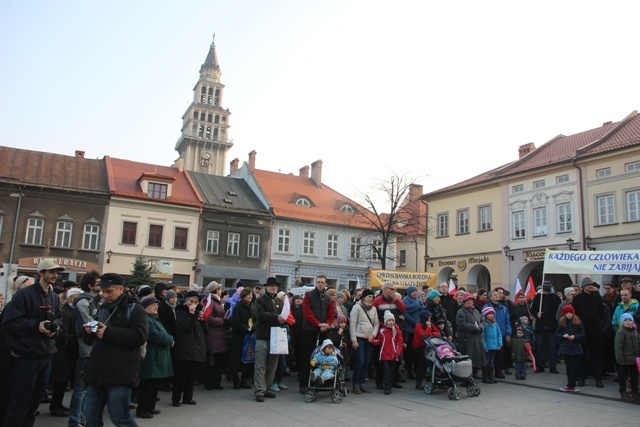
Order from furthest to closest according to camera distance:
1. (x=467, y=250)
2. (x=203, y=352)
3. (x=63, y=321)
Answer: (x=467, y=250) < (x=203, y=352) < (x=63, y=321)

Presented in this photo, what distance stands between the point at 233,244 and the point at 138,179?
7.85m

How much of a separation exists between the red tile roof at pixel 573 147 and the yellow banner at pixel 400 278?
1113cm

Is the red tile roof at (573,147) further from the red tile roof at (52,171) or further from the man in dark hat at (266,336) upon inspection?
the red tile roof at (52,171)

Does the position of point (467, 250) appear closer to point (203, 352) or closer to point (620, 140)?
point (620, 140)

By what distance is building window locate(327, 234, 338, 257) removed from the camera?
140 feet

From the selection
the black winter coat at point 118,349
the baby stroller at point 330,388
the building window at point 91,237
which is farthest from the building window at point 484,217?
the black winter coat at point 118,349

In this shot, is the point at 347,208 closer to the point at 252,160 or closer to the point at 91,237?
the point at 252,160

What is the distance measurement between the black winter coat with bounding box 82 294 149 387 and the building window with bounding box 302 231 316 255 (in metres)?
36.0

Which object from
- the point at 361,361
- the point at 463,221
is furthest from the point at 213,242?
the point at 361,361

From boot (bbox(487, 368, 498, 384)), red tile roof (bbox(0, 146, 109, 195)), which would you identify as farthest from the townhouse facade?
red tile roof (bbox(0, 146, 109, 195))

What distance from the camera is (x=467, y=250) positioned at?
33031 mm

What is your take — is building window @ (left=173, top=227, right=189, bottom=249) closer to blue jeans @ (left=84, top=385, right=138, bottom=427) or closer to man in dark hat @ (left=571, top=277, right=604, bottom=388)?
man in dark hat @ (left=571, top=277, right=604, bottom=388)

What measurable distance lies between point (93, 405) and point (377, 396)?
19.7ft

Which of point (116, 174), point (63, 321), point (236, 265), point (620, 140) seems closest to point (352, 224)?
point (236, 265)
